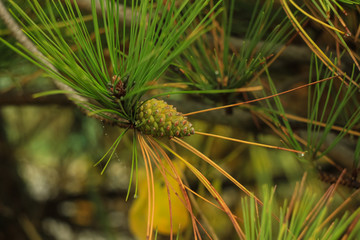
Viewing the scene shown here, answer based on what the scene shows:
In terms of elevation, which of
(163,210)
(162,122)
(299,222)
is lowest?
(163,210)

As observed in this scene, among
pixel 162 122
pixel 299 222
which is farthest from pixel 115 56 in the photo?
pixel 299 222

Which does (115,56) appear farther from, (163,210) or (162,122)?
(163,210)

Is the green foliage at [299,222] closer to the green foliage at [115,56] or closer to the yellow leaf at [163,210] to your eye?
the green foliage at [115,56]

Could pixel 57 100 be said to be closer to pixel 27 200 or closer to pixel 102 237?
pixel 27 200

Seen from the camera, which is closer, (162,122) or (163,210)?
(162,122)

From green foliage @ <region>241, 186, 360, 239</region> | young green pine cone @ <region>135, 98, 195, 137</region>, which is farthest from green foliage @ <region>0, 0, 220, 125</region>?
green foliage @ <region>241, 186, 360, 239</region>

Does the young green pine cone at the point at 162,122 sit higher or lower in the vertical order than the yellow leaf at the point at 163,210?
higher

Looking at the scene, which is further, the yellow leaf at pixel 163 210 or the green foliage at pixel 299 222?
the yellow leaf at pixel 163 210

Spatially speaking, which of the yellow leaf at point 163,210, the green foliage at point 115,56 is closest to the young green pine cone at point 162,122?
the green foliage at point 115,56
